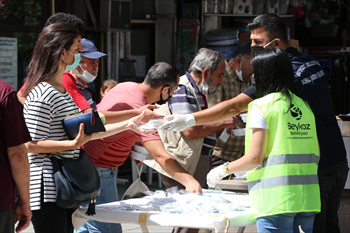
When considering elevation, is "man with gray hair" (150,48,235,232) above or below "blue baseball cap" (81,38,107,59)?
below

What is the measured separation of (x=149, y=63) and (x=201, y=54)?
4467 millimetres

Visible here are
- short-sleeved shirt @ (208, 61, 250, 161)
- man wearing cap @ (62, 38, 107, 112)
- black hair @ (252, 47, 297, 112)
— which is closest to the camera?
black hair @ (252, 47, 297, 112)

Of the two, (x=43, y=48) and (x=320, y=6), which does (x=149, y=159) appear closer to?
(x=43, y=48)

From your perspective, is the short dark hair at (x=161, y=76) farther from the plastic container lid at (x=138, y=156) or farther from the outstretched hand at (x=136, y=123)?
the plastic container lid at (x=138, y=156)

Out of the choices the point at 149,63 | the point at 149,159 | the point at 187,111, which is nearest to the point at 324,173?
the point at 187,111

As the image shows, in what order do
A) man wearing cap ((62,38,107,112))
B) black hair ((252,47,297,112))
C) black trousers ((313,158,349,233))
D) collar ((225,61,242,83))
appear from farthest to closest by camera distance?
collar ((225,61,242,83))
man wearing cap ((62,38,107,112))
black trousers ((313,158,349,233))
black hair ((252,47,297,112))

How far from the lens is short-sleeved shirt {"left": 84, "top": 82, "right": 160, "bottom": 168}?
121 inches

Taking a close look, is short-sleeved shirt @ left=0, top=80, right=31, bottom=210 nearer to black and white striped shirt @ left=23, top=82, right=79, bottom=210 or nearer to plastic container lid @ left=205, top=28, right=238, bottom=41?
black and white striped shirt @ left=23, top=82, right=79, bottom=210

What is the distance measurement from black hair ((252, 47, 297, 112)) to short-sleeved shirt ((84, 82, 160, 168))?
1.00 meters

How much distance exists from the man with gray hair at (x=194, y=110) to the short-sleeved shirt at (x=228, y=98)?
499mm

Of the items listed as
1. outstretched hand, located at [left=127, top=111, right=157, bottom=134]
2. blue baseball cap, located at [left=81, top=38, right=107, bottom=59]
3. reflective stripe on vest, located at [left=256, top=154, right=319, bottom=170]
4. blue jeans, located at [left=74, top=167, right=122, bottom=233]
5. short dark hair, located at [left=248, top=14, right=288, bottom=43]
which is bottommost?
blue jeans, located at [left=74, top=167, right=122, bottom=233]

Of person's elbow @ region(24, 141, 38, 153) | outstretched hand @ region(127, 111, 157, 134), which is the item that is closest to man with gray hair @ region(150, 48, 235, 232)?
outstretched hand @ region(127, 111, 157, 134)

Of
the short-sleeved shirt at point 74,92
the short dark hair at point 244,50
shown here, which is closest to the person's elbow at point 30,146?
the short-sleeved shirt at point 74,92

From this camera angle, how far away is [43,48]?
249cm
